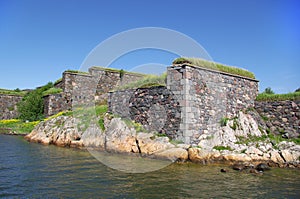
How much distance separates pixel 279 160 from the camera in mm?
12008

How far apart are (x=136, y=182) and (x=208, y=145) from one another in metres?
5.73

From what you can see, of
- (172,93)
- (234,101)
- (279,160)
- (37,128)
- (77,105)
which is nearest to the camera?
(279,160)

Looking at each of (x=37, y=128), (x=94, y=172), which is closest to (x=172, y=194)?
(x=94, y=172)

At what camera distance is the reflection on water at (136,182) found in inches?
305

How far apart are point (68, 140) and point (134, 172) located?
9.42 m

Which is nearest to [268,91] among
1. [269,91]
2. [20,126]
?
[269,91]

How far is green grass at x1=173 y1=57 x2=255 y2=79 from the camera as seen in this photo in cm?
1402

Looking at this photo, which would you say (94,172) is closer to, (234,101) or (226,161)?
(226,161)

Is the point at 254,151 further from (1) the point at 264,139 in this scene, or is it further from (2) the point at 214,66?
(2) the point at 214,66

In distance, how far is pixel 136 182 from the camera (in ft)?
29.5

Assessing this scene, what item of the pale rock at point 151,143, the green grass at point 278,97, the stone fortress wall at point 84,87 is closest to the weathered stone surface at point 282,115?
the green grass at point 278,97

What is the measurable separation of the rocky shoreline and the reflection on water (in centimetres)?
95

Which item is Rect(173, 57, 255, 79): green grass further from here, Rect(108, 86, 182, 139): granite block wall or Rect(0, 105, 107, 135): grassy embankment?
Rect(0, 105, 107, 135): grassy embankment

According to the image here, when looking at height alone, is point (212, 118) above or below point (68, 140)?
above
